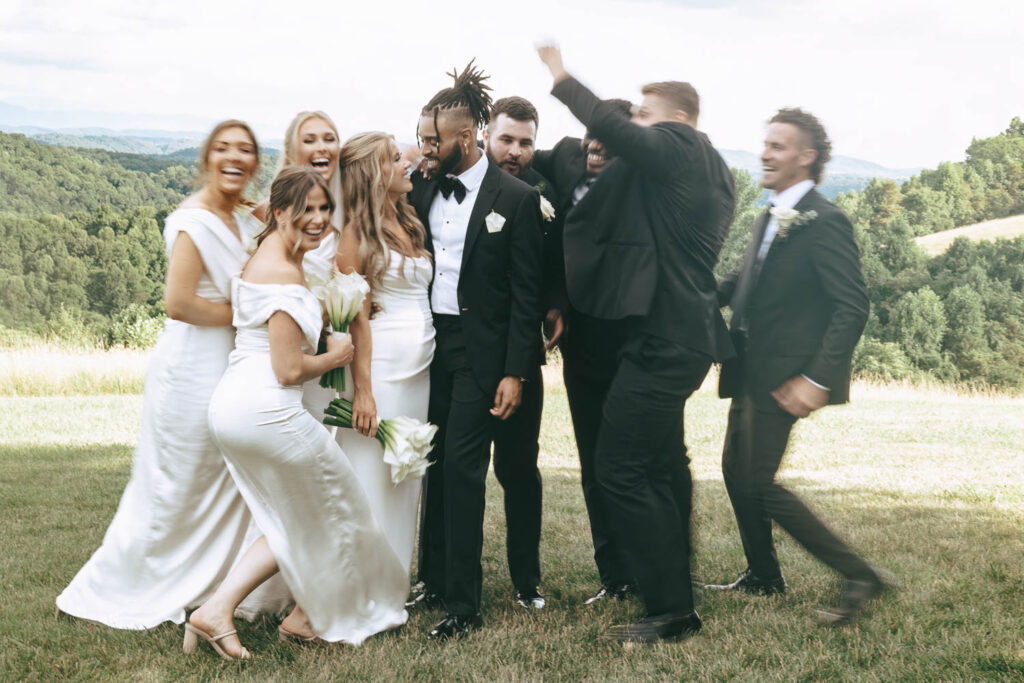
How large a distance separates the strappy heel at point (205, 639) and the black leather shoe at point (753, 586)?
248 centimetres

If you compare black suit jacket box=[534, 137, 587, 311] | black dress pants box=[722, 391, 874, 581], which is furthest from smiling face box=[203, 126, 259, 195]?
black dress pants box=[722, 391, 874, 581]

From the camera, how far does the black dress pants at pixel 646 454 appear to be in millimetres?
4133

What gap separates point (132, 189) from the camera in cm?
6675

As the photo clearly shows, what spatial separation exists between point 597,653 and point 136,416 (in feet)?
32.8

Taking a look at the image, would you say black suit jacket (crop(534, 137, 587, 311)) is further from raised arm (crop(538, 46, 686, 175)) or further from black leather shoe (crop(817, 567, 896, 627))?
black leather shoe (crop(817, 567, 896, 627))

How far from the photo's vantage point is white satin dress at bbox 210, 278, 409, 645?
154 inches

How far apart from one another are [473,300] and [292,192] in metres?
0.96

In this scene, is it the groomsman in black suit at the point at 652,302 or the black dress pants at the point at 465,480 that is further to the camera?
the black dress pants at the point at 465,480

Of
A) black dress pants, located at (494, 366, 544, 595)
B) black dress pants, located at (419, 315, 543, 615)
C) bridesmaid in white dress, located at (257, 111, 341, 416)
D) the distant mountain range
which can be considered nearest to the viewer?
bridesmaid in white dress, located at (257, 111, 341, 416)

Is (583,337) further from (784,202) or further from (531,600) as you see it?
(531,600)

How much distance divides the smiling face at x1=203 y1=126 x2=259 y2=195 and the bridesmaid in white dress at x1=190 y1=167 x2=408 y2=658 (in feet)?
1.37

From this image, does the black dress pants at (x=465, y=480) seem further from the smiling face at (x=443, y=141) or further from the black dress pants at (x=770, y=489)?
the black dress pants at (x=770, y=489)

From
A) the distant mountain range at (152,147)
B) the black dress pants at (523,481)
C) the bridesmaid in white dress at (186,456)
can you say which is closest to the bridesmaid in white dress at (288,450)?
the bridesmaid in white dress at (186,456)

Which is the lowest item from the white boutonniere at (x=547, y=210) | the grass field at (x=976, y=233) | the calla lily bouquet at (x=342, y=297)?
the grass field at (x=976, y=233)
